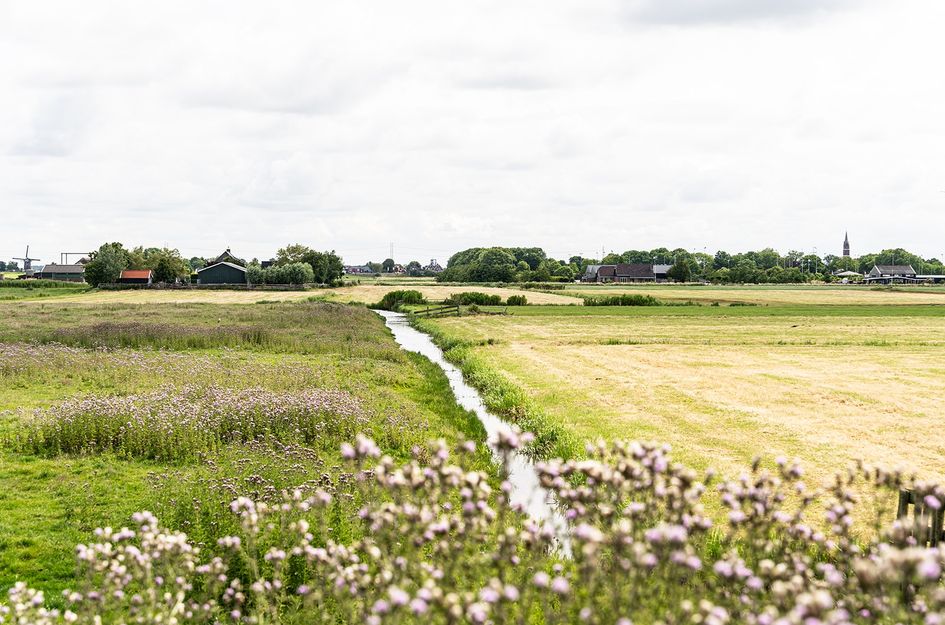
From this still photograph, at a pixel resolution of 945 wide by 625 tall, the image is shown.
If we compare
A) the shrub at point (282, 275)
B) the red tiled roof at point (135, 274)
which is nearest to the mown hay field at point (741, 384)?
the shrub at point (282, 275)

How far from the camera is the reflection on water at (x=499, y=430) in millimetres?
14083

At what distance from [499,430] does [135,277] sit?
146 m

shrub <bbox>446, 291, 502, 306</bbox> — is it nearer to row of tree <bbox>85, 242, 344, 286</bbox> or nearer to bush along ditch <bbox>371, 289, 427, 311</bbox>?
bush along ditch <bbox>371, 289, 427, 311</bbox>

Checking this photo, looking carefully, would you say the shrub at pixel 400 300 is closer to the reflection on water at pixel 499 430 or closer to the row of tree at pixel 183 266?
the reflection on water at pixel 499 430

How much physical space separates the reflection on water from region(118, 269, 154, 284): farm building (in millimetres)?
89850

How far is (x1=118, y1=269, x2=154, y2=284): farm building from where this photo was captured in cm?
13838

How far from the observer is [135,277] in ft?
457

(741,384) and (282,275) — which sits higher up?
A: (282,275)

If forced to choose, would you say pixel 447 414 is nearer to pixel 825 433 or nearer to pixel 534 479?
pixel 534 479

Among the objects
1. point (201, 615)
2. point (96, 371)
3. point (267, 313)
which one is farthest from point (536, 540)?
point (267, 313)

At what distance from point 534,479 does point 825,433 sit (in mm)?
9396

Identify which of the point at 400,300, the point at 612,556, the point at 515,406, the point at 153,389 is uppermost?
the point at 612,556

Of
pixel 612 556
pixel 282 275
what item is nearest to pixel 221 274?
pixel 282 275

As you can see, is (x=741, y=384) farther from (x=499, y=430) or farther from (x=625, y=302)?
(x=625, y=302)
